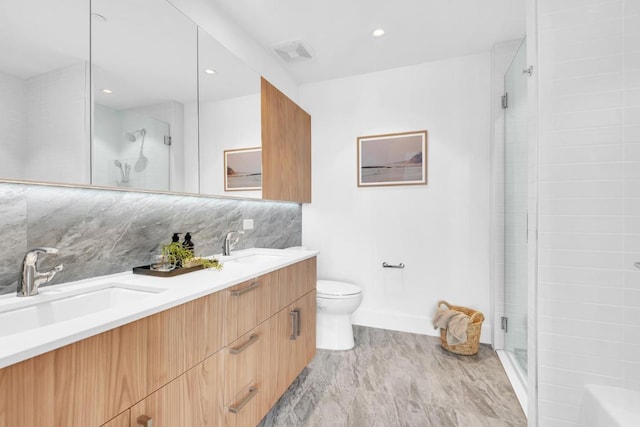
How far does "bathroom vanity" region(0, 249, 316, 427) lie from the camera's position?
647 mm

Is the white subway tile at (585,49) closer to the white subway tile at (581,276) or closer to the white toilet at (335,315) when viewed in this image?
the white subway tile at (581,276)

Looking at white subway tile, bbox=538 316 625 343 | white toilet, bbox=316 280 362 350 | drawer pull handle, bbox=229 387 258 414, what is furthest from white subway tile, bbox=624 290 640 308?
drawer pull handle, bbox=229 387 258 414

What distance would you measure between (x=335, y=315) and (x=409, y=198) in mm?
1295

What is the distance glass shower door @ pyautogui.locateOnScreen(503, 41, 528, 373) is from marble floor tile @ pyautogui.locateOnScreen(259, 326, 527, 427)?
0.31 metres

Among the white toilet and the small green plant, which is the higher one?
the small green plant

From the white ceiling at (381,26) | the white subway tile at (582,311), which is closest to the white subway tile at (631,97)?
the white subway tile at (582,311)

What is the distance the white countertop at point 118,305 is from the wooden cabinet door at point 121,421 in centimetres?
26

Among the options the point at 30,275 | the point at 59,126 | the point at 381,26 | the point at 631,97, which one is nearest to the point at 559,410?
the point at 631,97

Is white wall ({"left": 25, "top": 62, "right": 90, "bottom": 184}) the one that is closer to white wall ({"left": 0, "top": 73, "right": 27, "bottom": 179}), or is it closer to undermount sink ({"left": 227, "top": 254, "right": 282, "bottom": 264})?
white wall ({"left": 0, "top": 73, "right": 27, "bottom": 179})

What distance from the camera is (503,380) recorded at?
1954 millimetres

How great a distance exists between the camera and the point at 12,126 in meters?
0.93

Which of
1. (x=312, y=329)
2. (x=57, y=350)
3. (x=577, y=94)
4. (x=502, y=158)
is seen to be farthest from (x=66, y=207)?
(x=502, y=158)

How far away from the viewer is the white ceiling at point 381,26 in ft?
6.33

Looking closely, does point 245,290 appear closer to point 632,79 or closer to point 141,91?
point 141,91
